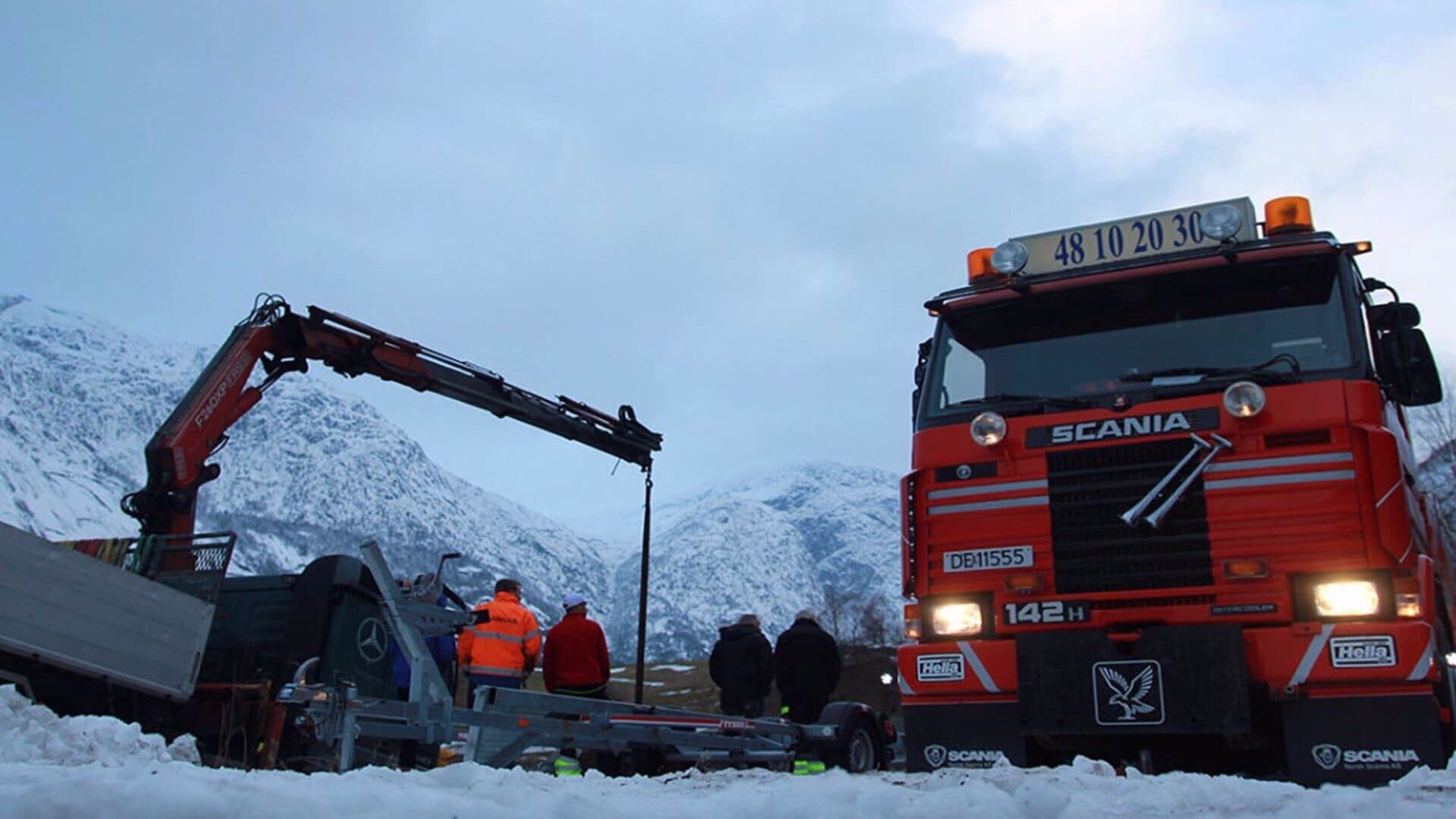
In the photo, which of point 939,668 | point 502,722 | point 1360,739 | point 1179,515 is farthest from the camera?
Result: point 939,668

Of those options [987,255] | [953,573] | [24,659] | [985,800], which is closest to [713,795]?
[985,800]

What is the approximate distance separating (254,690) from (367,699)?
4.74 m

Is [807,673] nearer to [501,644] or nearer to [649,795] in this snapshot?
[501,644]

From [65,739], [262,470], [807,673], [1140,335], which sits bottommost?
[65,739]

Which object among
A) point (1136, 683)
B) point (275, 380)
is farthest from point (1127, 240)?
point (275, 380)

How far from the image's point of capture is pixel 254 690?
33.6 feet

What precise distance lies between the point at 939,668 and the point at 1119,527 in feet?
4.54

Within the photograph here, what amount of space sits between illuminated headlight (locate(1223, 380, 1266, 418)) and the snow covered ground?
2217mm

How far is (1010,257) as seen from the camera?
26.6 ft

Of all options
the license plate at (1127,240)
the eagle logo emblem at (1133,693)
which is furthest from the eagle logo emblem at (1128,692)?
the license plate at (1127,240)

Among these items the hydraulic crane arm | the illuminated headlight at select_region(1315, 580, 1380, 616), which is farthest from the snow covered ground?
the hydraulic crane arm

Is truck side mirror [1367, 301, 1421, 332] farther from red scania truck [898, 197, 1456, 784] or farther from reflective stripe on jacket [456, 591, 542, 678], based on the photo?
reflective stripe on jacket [456, 591, 542, 678]

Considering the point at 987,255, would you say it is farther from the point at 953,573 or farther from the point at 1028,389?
the point at 953,573

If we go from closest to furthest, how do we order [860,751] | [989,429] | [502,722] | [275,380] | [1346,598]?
[1346,598]
[502,722]
[989,429]
[860,751]
[275,380]
